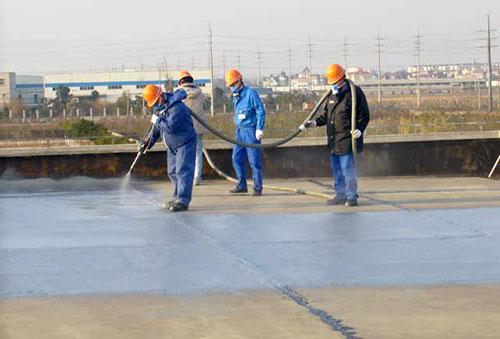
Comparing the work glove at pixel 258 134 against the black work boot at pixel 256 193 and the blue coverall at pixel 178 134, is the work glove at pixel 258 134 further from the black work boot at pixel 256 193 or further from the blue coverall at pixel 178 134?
the blue coverall at pixel 178 134

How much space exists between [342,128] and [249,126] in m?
1.70

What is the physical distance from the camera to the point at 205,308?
7.58 m

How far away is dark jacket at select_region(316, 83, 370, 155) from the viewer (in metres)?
13.6

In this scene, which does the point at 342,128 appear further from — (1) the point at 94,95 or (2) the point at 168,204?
(1) the point at 94,95

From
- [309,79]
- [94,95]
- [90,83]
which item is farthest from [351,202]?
[90,83]

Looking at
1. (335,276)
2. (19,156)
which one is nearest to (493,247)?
(335,276)

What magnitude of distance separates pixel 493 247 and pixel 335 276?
2057 millimetres

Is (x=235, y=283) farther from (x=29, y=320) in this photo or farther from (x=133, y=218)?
(x=133, y=218)

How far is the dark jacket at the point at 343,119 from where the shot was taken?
13.6m

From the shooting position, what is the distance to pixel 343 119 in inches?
543

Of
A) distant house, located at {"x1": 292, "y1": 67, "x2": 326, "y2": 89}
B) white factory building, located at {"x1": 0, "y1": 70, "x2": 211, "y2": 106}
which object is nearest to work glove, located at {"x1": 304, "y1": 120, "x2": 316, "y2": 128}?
distant house, located at {"x1": 292, "y1": 67, "x2": 326, "y2": 89}

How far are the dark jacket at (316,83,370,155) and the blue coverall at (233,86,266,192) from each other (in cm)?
119

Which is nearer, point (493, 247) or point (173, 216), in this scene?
point (493, 247)

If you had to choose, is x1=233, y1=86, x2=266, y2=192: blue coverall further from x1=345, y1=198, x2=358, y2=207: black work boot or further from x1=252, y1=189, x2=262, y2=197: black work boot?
x1=345, y1=198, x2=358, y2=207: black work boot
